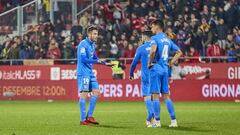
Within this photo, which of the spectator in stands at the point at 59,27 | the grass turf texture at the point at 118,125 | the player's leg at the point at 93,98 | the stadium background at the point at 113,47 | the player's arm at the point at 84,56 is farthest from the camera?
the spectator in stands at the point at 59,27

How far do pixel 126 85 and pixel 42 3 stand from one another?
303 inches

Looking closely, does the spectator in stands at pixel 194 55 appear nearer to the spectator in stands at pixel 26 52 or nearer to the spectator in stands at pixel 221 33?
the spectator in stands at pixel 221 33

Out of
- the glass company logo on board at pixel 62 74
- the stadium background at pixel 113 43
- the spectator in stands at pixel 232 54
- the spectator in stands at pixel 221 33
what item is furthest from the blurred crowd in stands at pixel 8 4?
the spectator in stands at pixel 232 54

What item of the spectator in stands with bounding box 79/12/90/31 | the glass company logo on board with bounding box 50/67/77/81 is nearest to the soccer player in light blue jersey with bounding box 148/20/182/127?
the glass company logo on board with bounding box 50/67/77/81

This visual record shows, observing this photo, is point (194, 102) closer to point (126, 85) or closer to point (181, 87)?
point (181, 87)

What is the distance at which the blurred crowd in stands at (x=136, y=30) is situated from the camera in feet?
112

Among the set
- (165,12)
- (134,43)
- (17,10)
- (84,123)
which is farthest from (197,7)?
(84,123)

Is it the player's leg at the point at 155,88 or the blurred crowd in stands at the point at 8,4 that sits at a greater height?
the blurred crowd in stands at the point at 8,4

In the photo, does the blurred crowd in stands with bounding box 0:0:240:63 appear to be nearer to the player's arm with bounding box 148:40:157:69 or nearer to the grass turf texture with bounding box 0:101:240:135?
the grass turf texture with bounding box 0:101:240:135

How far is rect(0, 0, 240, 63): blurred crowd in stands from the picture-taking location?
3409 cm

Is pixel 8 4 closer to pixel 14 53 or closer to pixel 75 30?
pixel 14 53

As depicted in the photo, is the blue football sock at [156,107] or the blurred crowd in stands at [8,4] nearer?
the blue football sock at [156,107]

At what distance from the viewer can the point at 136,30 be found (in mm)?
35812

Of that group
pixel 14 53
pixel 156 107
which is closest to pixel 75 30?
pixel 14 53
